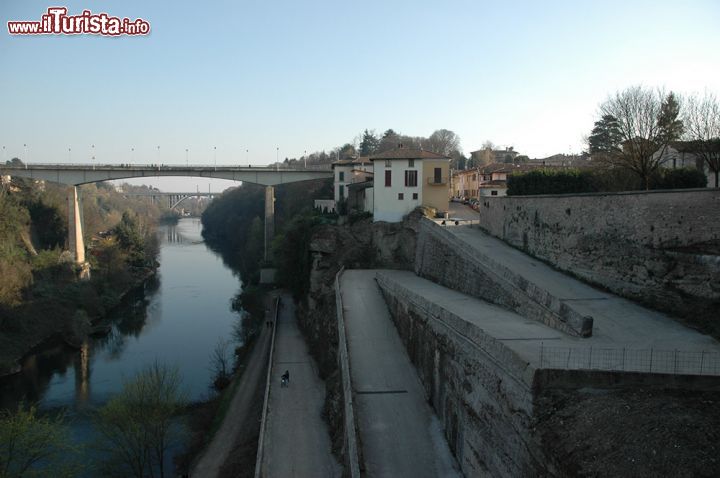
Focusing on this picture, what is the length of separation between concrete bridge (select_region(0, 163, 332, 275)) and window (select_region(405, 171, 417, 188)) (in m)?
17.0

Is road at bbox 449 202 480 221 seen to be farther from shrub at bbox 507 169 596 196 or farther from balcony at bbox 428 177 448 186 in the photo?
shrub at bbox 507 169 596 196

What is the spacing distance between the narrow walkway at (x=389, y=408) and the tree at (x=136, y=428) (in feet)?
23.3

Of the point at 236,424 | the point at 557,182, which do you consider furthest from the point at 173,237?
the point at 557,182

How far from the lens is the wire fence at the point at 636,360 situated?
8.37m

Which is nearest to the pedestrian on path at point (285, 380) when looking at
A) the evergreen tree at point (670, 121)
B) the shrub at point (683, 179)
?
the shrub at point (683, 179)

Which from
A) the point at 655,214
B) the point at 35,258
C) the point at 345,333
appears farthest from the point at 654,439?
the point at 35,258

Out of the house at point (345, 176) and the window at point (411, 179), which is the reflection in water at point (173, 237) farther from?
the window at point (411, 179)

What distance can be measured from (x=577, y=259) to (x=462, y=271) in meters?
4.66

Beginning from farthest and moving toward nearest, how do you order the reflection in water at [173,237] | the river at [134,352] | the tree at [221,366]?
the reflection in water at [173,237] → the tree at [221,366] → the river at [134,352]

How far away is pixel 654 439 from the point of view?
7.04 m

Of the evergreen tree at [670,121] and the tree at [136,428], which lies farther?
the evergreen tree at [670,121]

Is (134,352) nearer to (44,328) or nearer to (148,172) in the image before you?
(44,328)

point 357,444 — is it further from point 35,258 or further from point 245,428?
point 35,258

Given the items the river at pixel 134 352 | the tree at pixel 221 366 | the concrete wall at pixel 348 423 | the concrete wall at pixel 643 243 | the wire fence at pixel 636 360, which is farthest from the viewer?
the tree at pixel 221 366
